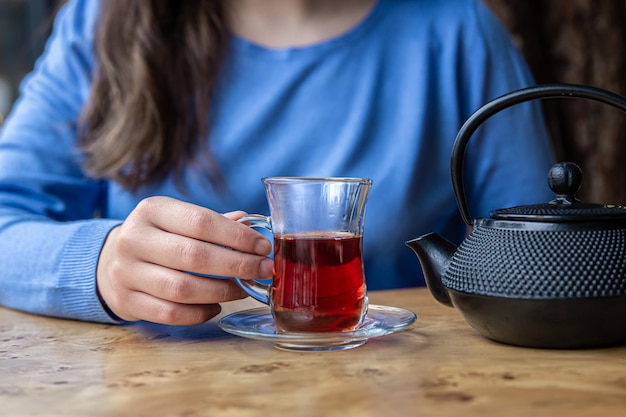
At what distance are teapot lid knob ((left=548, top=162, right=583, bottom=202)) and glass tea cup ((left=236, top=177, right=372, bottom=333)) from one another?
211mm

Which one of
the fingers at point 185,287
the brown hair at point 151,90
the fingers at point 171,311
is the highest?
the brown hair at point 151,90

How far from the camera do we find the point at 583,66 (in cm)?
227

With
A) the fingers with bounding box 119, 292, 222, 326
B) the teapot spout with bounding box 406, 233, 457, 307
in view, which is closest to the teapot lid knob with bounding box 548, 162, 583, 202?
the teapot spout with bounding box 406, 233, 457, 307

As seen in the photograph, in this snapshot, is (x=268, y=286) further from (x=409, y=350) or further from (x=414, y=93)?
(x=414, y=93)

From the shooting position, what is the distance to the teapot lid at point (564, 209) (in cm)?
78

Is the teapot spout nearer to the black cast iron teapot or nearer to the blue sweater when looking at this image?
the black cast iron teapot

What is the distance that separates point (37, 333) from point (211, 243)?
31cm

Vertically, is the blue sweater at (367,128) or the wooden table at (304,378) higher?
the blue sweater at (367,128)

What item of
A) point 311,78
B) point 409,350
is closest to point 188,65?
point 311,78

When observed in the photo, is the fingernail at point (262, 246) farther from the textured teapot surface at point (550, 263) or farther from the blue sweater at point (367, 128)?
the blue sweater at point (367, 128)

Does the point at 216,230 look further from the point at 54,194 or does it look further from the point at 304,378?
the point at 54,194

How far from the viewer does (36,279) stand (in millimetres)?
1146

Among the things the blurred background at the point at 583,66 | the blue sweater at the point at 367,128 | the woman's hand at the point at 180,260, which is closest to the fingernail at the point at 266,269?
the woman's hand at the point at 180,260

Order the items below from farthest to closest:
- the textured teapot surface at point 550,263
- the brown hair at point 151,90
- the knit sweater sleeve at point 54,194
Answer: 1. the brown hair at point 151,90
2. the knit sweater sleeve at point 54,194
3. the textured teapot surface at point 550,263
